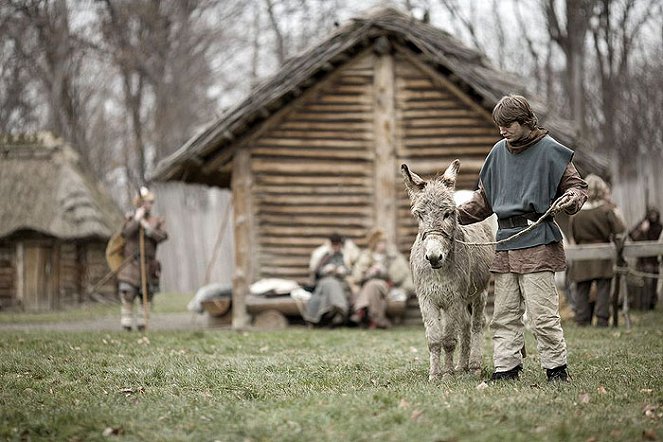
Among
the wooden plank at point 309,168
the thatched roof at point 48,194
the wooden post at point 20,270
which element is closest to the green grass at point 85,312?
the wooden post at point 20,270

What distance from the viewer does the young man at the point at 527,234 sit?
7.27 metres

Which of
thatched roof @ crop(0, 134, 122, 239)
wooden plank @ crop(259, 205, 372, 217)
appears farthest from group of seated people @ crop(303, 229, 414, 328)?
thatched roof @ crop(0, 134, 122, 239)

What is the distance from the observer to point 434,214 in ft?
24.3

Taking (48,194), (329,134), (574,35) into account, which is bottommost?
(48,194)

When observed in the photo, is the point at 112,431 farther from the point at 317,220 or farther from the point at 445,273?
the point at 317,220

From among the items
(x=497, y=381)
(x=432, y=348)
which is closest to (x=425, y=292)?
(x=432, y=348)

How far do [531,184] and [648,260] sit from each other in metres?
11.0

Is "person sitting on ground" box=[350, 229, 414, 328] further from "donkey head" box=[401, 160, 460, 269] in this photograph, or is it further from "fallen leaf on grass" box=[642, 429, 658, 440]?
"fallen leaf on grass" box=[642, 429, 658, 440]

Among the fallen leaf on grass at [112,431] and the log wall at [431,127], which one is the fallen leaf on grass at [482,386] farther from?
the log wall at [431,127]

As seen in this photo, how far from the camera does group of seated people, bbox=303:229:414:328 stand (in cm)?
1436

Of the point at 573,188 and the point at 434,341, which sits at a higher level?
the point at 573,188

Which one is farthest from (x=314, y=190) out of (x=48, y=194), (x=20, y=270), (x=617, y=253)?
(x=20, y=270)

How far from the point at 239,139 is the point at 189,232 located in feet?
39.3

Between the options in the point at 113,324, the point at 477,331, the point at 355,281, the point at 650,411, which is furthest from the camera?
the point at 113,324
